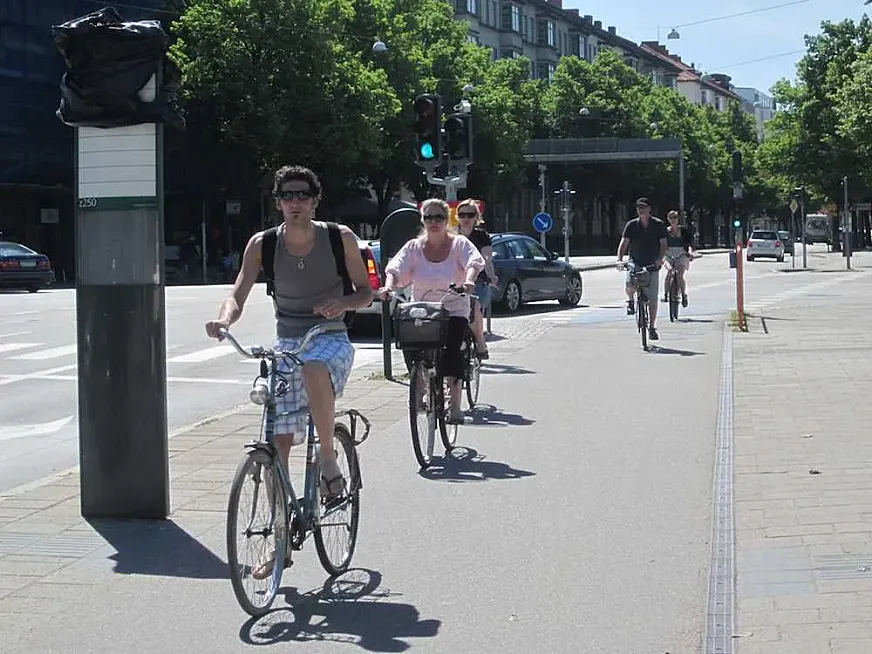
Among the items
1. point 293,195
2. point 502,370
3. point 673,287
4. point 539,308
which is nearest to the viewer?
point 293,195

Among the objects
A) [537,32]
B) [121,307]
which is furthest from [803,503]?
[537,32]

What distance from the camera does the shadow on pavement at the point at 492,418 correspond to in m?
11.3

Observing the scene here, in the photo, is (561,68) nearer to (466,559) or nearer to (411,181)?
(411,181)

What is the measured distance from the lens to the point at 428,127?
52.9ft

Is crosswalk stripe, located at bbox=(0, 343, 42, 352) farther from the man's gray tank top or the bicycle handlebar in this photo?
the bicycle handlebar

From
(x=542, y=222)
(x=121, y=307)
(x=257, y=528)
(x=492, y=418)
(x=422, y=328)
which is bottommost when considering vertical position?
(x=492, y=418)

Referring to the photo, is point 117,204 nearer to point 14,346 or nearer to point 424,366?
point 424,366

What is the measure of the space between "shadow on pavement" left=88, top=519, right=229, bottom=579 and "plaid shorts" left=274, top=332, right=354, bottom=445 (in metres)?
0.83

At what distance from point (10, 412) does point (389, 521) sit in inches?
249

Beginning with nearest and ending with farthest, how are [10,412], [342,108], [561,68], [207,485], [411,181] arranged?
[207,485]
[10,412]
[342,108]
[411,181]
[561,68]

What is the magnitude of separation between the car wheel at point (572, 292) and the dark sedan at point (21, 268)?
1542 centimetres

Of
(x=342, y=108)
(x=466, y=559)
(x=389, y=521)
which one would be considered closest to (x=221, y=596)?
(x=466, y=559)

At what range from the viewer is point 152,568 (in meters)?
6.44

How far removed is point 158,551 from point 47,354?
39.9ft
